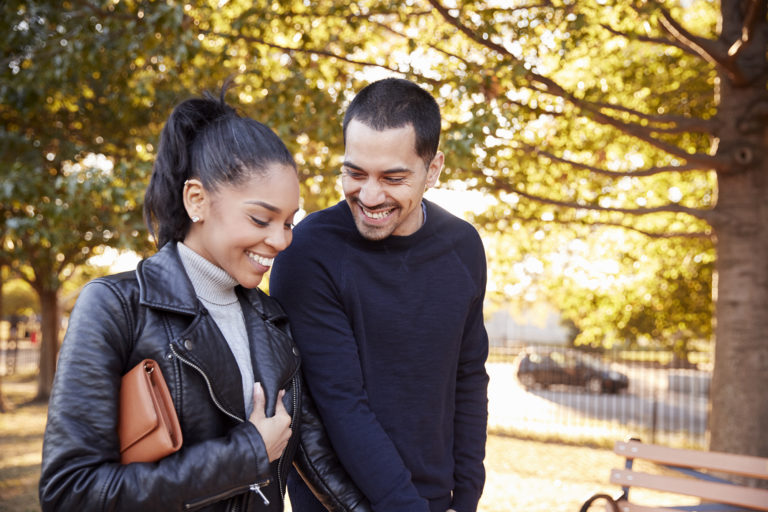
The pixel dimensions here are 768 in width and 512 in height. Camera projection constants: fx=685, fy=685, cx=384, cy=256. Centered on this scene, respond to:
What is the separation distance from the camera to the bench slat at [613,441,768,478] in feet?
14.4

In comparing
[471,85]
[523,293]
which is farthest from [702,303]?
[471,85]

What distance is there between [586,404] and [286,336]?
21744 millimetres

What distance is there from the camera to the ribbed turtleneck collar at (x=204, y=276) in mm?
1979

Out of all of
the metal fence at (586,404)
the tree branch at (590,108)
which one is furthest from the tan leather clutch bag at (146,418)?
the metal fence at (586,404)

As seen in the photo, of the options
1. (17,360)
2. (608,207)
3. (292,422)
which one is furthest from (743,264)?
(17,360)

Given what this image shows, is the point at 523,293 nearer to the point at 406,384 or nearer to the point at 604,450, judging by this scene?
the point at 604,450

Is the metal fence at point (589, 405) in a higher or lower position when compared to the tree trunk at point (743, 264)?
lower

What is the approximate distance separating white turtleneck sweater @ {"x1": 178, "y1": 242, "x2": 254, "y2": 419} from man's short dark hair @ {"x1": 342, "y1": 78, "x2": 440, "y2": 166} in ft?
2.14

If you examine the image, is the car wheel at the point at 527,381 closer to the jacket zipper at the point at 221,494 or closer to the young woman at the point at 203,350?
the young woman at the point at 203,350

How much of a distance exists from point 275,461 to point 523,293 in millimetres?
11426

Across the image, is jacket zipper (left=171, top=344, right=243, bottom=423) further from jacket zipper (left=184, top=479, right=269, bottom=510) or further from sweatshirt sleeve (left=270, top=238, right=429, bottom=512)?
sweatshirt sleeve (left=270, top=238, right=429, bottom=512)

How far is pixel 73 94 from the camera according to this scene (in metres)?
9.55

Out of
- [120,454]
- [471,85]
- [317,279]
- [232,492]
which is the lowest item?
[232,492]

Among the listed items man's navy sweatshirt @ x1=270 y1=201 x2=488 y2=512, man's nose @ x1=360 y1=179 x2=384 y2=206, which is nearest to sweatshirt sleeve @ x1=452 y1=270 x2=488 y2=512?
man's navy sweatshirt @ x1=270 y1=201 x2=488 y2=512
